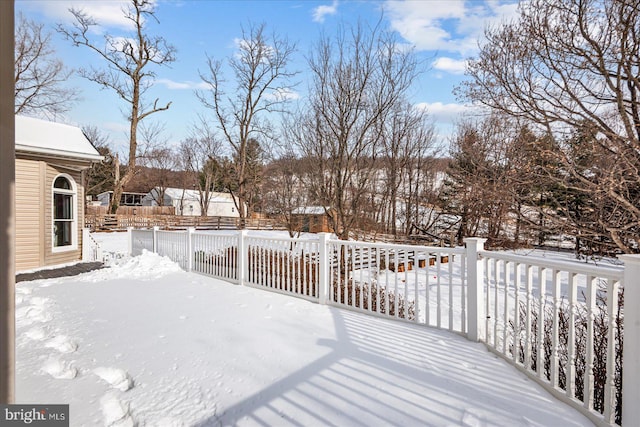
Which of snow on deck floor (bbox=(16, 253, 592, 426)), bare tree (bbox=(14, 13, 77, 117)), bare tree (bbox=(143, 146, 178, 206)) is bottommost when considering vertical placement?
snow on deck floor (bbox=(16, 253, 592, 426))

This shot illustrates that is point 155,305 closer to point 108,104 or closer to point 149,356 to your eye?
point 149,356

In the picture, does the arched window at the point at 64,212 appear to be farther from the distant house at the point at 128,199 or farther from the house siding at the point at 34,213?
the distant house at the point at 128,199

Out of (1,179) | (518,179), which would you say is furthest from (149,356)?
(518,179)

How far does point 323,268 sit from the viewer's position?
4445 mm

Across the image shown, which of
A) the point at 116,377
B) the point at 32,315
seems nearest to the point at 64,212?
the point at 32,315

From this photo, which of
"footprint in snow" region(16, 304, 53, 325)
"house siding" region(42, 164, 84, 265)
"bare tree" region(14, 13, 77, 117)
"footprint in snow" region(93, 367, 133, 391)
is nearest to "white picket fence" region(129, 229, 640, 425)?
"footprint in snow" region(93, 367, 133, 391)

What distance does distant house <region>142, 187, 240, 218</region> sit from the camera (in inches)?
1369

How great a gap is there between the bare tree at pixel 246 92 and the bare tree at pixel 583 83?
12.7 metres

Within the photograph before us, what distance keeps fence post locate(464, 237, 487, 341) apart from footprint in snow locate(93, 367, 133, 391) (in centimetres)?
277

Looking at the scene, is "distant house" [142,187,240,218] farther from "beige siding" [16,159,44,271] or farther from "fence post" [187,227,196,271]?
"fence post" [187,227,196,271]

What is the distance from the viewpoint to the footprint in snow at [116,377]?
226cm

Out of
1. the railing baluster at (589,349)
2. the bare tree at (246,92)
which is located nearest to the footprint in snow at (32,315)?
the railing baluster at (589,349)

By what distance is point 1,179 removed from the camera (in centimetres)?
110

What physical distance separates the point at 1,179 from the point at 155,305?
356 cm
